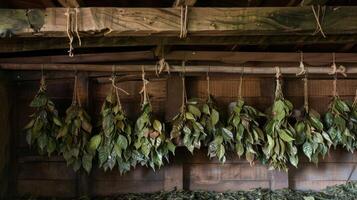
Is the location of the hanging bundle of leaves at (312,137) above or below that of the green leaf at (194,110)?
below

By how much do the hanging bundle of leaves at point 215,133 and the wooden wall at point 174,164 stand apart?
9.0 inches

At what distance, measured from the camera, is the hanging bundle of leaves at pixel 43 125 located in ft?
8.08

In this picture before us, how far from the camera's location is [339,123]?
260cm

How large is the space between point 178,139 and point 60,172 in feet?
2.75

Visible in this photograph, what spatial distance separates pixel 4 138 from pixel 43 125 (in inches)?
10.3

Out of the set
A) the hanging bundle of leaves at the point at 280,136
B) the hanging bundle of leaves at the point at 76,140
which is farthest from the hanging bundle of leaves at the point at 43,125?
the hanging bundle of leaves at the point at 280,136

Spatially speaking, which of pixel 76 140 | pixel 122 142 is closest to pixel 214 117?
pixel 122 142

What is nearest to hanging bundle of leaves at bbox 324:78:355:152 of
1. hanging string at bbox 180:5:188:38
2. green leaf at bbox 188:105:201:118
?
green leaf at bbox 188:105:201:118

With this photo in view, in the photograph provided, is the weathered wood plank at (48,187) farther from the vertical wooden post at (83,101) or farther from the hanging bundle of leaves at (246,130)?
the hanging bundle of leaves at (246,130)

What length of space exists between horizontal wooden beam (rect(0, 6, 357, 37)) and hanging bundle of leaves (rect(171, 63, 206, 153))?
84cm

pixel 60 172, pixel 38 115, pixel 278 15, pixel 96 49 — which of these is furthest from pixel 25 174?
pixel 278 15

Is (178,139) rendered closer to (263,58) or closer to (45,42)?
(263,58)

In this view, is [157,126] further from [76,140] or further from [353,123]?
[353,123]

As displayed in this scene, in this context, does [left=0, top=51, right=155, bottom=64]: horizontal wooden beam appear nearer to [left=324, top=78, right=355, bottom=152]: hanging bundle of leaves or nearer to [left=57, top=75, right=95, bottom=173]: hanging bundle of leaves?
[left=57, top=75, right=95, bottom=173]: hanging bundle of leaves
